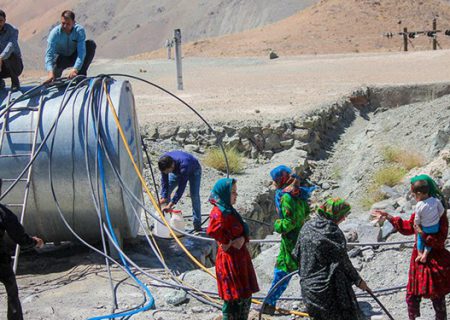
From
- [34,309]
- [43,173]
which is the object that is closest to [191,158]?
[43,173]

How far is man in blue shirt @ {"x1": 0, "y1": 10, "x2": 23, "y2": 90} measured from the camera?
9.93 metres

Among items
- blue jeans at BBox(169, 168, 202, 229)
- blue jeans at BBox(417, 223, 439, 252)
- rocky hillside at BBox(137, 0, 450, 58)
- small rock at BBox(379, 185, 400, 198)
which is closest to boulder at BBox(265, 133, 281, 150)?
small rock at BBox(379, 185, 400, 198)

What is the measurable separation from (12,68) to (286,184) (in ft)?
15.6

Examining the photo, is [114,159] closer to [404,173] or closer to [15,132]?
[15,132]

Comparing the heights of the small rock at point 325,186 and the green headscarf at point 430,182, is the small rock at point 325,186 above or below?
below

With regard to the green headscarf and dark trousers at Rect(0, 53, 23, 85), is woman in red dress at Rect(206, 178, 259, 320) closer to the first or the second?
the green headscarf

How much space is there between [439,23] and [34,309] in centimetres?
4713

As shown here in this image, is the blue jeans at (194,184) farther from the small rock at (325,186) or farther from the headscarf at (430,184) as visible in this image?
the small rock at (325,186)

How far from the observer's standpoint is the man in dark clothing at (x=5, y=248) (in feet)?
21.0

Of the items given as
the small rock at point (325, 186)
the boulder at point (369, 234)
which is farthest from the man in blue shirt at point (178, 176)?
the small rock at point (325, 186)

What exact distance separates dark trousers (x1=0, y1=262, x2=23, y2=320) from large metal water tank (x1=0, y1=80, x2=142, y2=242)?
2593mm

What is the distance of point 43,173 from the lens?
9133 mm

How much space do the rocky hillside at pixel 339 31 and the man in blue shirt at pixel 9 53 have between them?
34288 millimetres

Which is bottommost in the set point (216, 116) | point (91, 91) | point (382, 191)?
point (382, 191)
